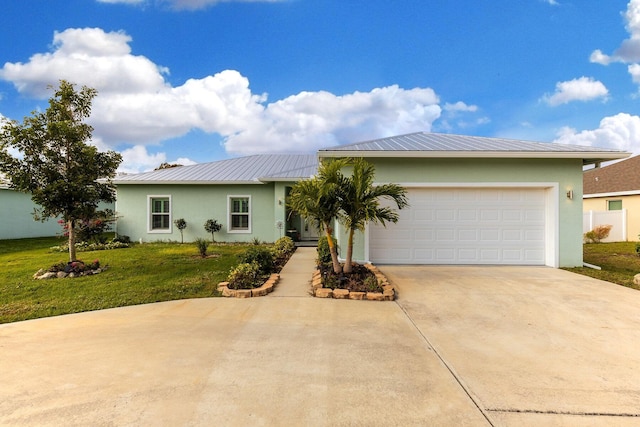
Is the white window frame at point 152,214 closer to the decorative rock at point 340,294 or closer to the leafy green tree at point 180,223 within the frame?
the leafy green tree at point 180,223

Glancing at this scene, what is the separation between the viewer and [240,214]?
14.3 metres

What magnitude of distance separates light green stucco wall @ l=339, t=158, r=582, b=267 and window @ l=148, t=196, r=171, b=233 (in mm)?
9704

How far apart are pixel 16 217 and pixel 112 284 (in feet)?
53.4

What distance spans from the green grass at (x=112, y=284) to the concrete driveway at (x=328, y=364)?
1.92 ft

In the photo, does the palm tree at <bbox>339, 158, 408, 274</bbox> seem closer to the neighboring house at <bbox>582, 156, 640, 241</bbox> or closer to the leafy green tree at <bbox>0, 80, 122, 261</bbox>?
the leafy green tree at <bbox>0, 80, 122, 261</bbox>

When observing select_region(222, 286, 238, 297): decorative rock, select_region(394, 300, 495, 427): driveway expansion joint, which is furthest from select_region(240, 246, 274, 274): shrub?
select_region(394, 300, 495, 427): driveway expansion joint

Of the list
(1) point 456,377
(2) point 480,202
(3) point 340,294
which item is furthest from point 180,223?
(1) point 456,377

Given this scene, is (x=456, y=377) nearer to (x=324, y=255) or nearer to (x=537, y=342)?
(x=537, y=342)

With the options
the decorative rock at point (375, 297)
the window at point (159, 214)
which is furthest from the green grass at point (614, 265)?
the window at point (159, 214)

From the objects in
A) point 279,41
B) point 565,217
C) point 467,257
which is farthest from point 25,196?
point 565,217

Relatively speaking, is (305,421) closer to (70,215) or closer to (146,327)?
(146,327)

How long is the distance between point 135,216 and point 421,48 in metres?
14.1

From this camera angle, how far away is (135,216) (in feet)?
47.1

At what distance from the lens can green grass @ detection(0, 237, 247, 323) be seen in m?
5.38
